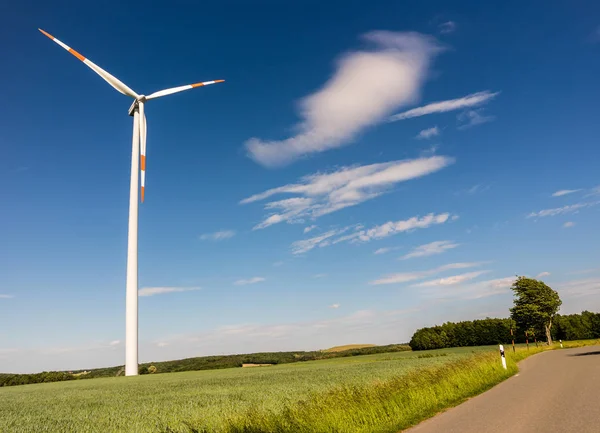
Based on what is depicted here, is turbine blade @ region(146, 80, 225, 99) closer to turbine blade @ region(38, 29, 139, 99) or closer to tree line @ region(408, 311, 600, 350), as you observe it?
turbine blade @ region(38, 29, 139, 99)

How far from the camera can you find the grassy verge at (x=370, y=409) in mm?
8672

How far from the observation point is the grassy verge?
28.5ft

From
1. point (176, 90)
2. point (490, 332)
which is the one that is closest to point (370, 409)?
point (176, 90)

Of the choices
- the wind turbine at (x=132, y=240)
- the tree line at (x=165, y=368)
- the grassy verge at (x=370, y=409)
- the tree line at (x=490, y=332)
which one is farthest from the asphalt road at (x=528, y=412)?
the tree line at (x=490, y=332)

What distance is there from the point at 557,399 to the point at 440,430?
5099 millimetres

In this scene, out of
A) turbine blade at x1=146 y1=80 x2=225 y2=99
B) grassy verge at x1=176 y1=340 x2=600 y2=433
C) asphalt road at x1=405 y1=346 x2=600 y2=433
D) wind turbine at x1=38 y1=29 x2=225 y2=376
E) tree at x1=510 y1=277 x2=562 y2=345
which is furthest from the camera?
tree at x1=510 y1=277 x2=562 y2=345

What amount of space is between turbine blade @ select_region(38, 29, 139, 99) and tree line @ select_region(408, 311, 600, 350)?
78.3m

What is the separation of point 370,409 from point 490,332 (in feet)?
312

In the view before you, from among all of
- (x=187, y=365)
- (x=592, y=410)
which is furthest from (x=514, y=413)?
(x=187, y=365)

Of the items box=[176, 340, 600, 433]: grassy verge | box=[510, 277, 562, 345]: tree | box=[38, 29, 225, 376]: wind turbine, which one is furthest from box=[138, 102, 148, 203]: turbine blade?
box=[510, 277, 562, 345]: tree

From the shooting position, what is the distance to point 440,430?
8.49m

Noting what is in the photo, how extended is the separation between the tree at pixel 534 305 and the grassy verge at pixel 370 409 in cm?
5906

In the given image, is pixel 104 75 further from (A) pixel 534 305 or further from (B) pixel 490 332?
(B) pixel 490 332

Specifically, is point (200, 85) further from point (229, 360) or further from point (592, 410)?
point (229, 360)
